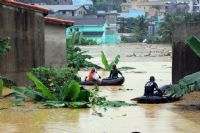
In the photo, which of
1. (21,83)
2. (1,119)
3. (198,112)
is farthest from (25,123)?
(21,83)

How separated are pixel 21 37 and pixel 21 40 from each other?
0.38ft

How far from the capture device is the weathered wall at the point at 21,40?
17.6 m

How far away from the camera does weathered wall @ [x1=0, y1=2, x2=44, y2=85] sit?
17562 mm

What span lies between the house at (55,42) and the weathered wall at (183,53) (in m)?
5.79

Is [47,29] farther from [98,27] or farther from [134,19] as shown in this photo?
[134,19]

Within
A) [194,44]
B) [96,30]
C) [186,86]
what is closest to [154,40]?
[96,30]

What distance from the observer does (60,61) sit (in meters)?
24.1

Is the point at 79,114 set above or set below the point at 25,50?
below

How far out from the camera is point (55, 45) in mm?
23250

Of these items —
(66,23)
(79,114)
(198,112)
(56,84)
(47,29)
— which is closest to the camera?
(79,114)

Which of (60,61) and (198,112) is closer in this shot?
(198,112)

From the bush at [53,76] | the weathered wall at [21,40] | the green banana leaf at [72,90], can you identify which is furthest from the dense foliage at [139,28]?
the green banana leaf at [72,90]

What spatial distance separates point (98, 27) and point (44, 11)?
208 ft

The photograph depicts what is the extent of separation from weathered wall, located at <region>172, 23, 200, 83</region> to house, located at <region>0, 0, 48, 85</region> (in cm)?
550
